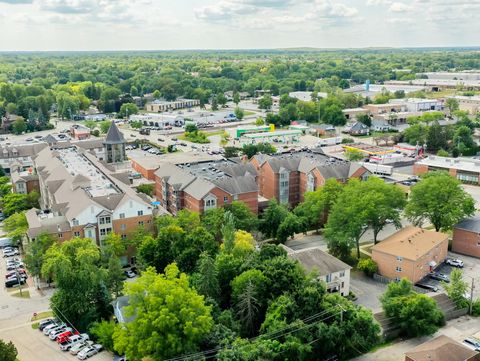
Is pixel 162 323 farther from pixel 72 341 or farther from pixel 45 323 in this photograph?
pixel 45 323

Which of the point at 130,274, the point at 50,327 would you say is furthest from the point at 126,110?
the point at 50,327

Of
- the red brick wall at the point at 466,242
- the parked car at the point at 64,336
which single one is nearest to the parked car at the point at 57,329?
the parked car at the point at 64,336

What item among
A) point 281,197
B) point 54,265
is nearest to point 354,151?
point 281,197

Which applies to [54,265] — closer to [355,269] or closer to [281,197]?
[355,269]

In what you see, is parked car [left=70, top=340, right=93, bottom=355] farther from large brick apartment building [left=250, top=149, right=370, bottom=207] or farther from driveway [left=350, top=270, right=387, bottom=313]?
large brick apartment building [left=250, top=149, right=370, bottom=207]

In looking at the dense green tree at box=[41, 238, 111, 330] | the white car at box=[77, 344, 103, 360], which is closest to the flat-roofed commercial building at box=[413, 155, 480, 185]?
the dense green tree at box=[41, 238, 111, 330]
